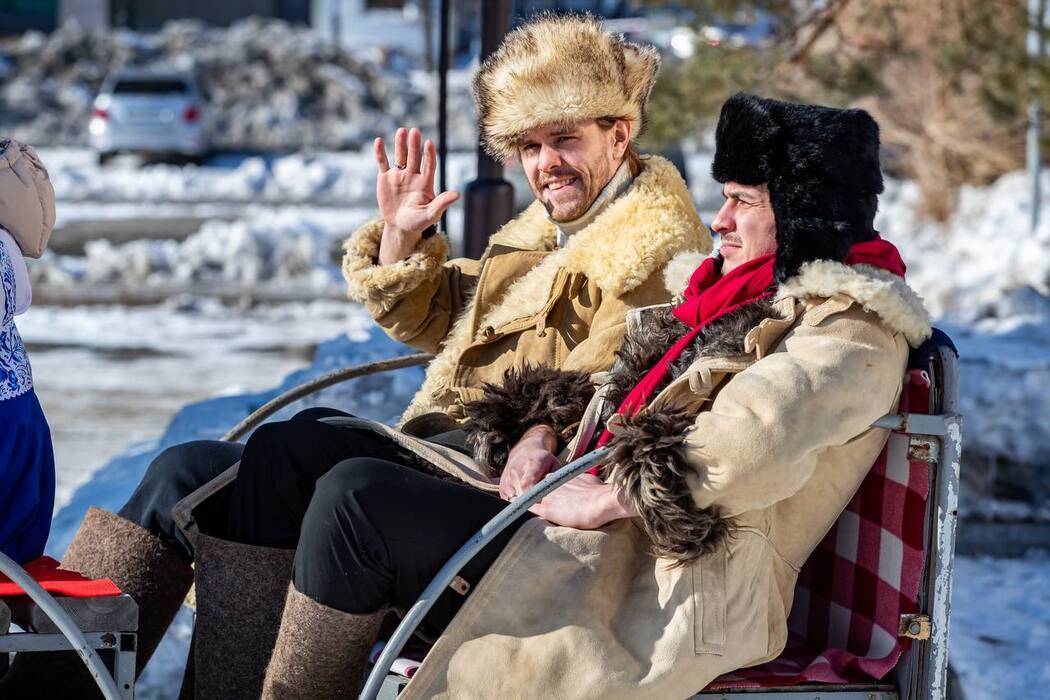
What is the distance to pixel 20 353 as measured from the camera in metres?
2.61

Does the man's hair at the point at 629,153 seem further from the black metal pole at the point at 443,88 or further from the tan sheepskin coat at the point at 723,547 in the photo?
the black metal pole at the point at 443,88

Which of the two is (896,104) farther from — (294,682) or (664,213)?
(294,682)

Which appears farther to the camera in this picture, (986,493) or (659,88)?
(659,88)

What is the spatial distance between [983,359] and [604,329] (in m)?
3.08

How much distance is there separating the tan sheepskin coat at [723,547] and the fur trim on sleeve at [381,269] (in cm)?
111

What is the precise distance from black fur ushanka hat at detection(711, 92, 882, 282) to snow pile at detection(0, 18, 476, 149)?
66.0 ft

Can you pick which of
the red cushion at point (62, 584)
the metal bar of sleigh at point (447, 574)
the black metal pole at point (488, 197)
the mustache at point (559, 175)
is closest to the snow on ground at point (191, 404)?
the black metal pole at point (488, 197)

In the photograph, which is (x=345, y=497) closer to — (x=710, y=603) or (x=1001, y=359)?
(x=710, y=603)

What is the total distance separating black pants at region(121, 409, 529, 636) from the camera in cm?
230

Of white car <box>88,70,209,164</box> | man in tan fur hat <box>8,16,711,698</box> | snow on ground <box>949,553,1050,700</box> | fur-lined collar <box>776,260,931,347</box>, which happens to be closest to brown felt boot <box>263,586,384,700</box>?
man in tan fur hat <box>8,16,711,698</box>

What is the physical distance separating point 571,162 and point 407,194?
431 millimetres

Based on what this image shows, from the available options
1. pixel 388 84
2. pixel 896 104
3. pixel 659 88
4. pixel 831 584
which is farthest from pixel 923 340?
pixel 388 84

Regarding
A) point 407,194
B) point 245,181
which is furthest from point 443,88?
point 245,181

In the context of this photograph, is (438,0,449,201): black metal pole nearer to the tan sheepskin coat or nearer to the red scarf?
the red scarf
